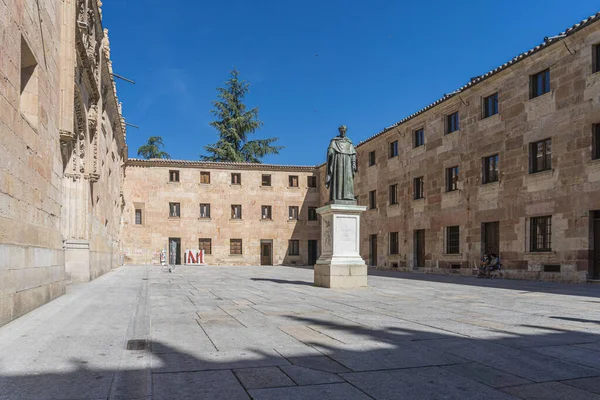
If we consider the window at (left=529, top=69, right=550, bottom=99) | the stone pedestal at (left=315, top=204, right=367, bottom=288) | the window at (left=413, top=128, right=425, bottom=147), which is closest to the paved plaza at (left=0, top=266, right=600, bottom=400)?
the stone pedestal at (left=315, top=204, right=367, bottom=288)

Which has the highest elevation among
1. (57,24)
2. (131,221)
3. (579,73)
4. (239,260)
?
(579,73)

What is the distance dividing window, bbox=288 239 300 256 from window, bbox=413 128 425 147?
16389 millimetres

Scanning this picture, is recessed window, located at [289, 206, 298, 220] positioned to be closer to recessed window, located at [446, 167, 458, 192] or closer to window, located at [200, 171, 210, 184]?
window, located at [200, 171, 210, 184]

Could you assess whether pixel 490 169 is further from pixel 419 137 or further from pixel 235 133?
pixel 235 133

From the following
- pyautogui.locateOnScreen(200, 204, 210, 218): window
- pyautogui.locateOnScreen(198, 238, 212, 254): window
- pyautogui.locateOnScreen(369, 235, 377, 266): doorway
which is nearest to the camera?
pyautogui.locateOnScreen(369, 235, 377, 266): doorway

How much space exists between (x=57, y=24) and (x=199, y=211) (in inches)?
1104

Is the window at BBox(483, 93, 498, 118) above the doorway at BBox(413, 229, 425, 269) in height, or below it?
above

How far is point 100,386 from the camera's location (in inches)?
131

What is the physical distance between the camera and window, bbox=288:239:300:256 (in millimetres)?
39031

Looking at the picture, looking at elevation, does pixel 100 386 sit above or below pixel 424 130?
below

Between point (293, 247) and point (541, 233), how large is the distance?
24.0 metres

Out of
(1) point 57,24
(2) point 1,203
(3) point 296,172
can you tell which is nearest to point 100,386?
(2) point 1,203

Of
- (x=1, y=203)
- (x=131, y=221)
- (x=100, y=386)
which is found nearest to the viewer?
(x=100, y=386)

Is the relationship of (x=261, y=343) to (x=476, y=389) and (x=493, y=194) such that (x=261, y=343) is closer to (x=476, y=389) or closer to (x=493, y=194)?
(x=476, y=389)
